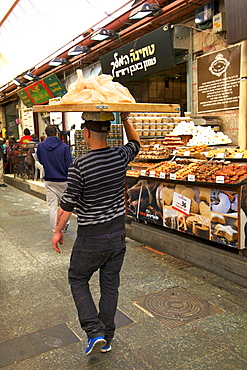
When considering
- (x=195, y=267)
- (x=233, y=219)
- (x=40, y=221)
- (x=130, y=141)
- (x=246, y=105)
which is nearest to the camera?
(x=130, y=141)

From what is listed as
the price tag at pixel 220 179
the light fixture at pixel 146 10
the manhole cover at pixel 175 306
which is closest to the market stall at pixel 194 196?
the price tag at pixel 220 179

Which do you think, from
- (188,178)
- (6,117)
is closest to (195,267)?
(188,178)

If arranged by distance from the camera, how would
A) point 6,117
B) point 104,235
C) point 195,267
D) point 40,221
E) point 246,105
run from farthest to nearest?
1. point 6,117
2. point 40,221
3. point 246,105
4. point 195,267
5. point 104,235

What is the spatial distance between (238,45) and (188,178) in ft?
12.0

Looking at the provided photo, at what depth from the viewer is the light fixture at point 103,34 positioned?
10238mm

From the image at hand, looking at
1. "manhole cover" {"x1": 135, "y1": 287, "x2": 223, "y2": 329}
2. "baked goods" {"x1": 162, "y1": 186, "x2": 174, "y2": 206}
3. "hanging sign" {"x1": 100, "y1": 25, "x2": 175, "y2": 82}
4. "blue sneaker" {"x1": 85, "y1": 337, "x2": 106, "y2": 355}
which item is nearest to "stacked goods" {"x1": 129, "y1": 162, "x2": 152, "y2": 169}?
"baked goods" {"x1": 162, "y1": 186, "x2": 174, "y2": 206}

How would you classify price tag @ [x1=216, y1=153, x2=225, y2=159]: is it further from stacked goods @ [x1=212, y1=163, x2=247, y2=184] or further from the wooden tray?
the wooden tray

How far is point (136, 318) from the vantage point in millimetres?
3545

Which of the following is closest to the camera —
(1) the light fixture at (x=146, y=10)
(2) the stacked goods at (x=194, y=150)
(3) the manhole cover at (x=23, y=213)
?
(2) the stacked goods at (x=194, y=150)

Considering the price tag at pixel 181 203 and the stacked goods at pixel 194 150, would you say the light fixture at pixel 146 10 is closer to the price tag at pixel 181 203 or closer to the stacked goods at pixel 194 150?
the stacked goods at pixel 194 150

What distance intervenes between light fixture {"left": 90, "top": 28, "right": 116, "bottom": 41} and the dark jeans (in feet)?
28.8

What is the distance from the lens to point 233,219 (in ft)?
14.5

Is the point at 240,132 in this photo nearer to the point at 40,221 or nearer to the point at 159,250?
the point at 159,250

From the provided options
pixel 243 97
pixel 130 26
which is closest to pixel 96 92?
pixel 243 97
